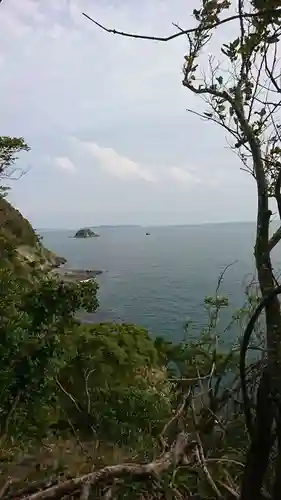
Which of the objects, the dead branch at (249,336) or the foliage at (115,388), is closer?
the dead branch at (249,336)

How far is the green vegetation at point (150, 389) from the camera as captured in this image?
215cm

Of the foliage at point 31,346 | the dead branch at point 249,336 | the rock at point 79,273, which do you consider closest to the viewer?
the dead branch at point 249,336

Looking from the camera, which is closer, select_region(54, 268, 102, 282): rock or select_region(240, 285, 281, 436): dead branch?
select_region(240, 285, 281, 436): dead branch

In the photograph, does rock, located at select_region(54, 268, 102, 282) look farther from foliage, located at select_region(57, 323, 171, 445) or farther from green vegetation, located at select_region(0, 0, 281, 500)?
foliage, located at select_region(57, 323, 171, 445)

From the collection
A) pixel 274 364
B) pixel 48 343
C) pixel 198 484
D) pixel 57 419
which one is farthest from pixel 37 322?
pixel 274 364

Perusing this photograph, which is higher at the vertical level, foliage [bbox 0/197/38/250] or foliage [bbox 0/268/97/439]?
foliage [bbox 0/197/38/250]

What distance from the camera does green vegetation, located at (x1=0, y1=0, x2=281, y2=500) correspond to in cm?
→ 215

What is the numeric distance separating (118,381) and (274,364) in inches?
315

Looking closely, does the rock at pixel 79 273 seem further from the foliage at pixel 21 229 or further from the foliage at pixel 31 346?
the foliage at pixel 31 346

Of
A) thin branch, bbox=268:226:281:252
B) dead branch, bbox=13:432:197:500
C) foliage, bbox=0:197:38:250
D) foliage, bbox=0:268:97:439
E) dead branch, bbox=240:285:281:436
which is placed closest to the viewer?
dead branch, bbox=240:285:281:436

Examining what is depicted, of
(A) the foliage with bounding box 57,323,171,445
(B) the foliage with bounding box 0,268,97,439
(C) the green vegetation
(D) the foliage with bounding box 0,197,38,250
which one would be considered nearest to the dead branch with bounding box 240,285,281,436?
(C) the green vegetation

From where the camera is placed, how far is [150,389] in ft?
30.8

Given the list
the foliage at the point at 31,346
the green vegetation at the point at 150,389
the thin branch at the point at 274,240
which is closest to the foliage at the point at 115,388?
the green vegetation at the point at 150,389

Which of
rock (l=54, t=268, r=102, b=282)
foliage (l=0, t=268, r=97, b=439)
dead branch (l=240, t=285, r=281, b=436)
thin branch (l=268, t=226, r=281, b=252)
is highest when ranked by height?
thin branch (l=268, t=226, r=281, b=252)
